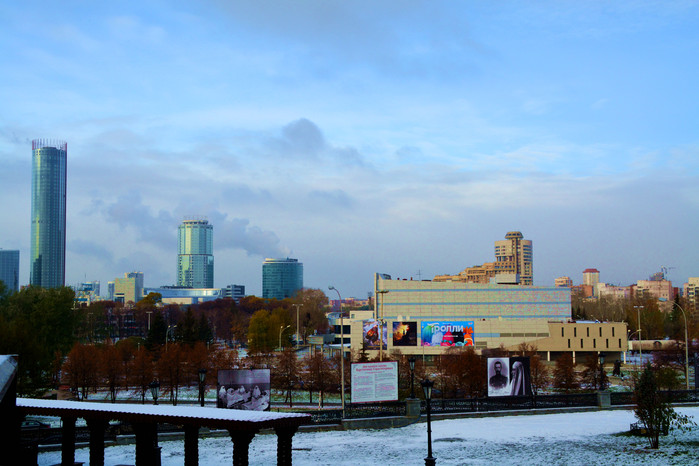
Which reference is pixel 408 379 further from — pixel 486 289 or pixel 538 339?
pixel 486 289

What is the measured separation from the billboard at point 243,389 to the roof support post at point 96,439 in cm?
1396

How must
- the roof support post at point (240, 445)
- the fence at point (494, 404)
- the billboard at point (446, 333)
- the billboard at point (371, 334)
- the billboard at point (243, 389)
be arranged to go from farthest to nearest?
the billboard at point (446, 333), the billboard at point (371, 334), the fence at point (494, 404), the billboard at point (243, 389), the roof support post at point (240, 445)

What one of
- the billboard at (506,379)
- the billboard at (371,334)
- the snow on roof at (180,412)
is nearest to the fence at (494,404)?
the billboard at (506,379)

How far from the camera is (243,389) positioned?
38344mm

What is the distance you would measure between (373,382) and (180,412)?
2089cm

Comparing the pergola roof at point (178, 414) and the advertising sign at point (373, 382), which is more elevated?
the pergola roof at point (178, 414)

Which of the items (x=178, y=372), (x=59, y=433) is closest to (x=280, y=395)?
(x=178, y=372)

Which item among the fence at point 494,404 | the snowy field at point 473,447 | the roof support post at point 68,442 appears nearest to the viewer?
the roof support post at point 68,442

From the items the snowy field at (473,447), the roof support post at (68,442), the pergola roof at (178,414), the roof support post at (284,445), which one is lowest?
the snowy field at (473,447)

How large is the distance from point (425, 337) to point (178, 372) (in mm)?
62285

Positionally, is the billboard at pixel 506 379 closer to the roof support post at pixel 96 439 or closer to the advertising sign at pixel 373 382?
the advertising sign at pixel 373 382

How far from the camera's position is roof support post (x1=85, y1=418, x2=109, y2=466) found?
2341 cm

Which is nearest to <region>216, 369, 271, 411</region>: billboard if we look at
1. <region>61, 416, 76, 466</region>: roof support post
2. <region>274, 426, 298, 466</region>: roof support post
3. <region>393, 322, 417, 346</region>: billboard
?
<region>61, 416, 76, 466</region>: roof support post

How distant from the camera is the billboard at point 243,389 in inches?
1497
